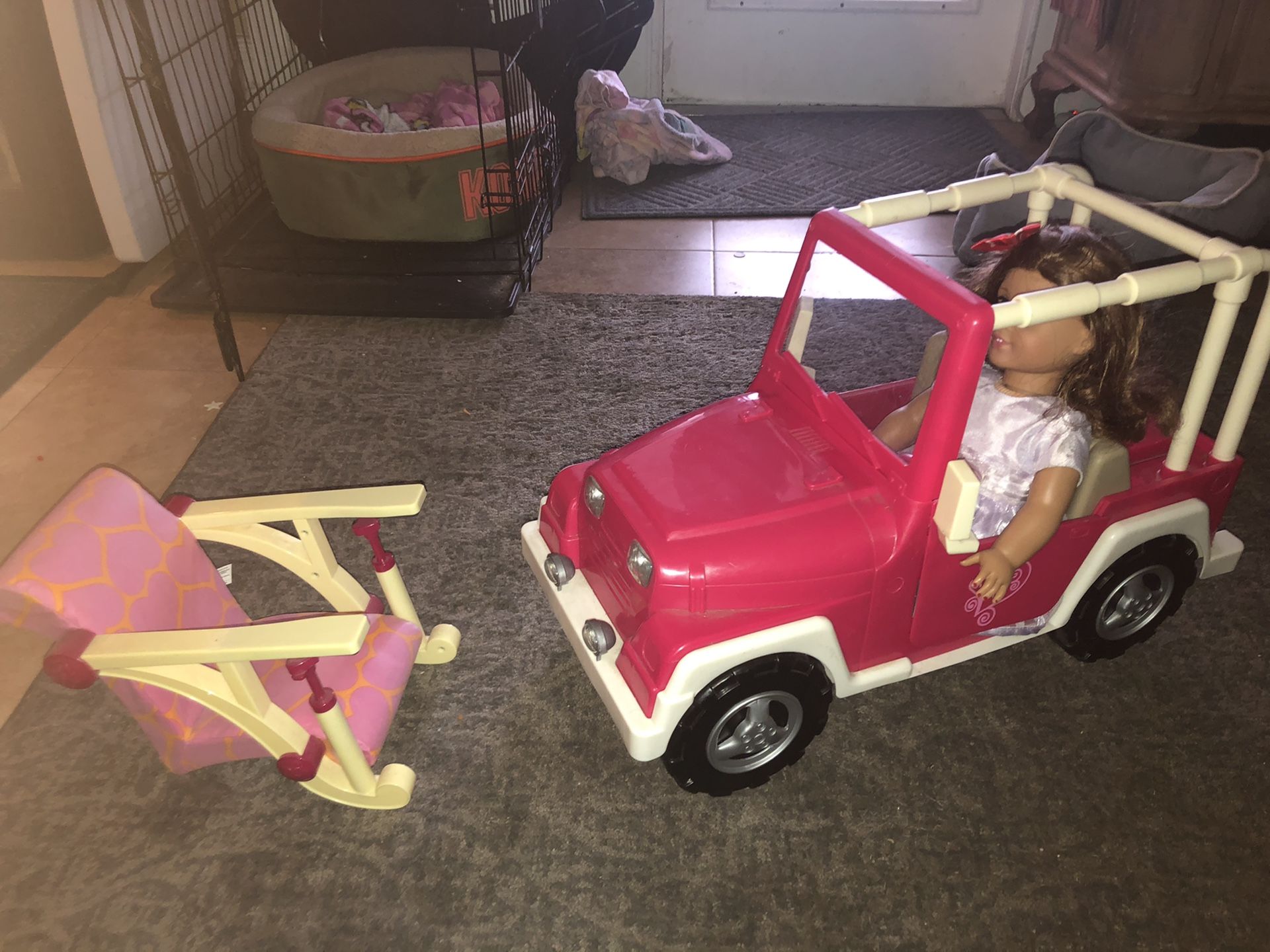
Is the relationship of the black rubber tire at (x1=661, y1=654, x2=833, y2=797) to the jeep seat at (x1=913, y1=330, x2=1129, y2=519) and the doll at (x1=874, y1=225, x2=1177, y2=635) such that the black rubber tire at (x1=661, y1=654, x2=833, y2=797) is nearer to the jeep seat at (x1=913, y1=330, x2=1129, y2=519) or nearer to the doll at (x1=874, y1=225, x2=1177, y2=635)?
the doll at (x1=874, y1=225, x2=1177, y2=635)

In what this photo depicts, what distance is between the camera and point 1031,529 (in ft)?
3.94

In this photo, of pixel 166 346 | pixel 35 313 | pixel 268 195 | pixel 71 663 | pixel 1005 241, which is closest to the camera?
pixel 71 663

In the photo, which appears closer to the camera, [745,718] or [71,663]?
[71,663]

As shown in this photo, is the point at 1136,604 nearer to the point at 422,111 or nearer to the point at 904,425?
the point at 904,425

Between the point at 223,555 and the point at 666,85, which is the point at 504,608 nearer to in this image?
the point at 223,555

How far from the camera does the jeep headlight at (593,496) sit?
1266mm

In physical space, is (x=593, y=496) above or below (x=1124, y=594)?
above

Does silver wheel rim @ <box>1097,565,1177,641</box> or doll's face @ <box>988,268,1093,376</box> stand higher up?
doll's face @ <box>988,268,1093,376</box>

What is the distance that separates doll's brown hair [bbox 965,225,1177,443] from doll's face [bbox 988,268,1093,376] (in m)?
0.01

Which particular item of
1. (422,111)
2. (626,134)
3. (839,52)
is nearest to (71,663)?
(422,111)

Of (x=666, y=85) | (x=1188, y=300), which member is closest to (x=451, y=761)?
(x=1188, y=300)

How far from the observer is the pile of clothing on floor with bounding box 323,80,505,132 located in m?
2.74

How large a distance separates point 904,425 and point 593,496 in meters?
0.46

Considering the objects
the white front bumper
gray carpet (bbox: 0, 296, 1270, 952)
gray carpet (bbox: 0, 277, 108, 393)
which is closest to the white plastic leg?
gray carpet (bbox: 0, 296, 1270, 952)
